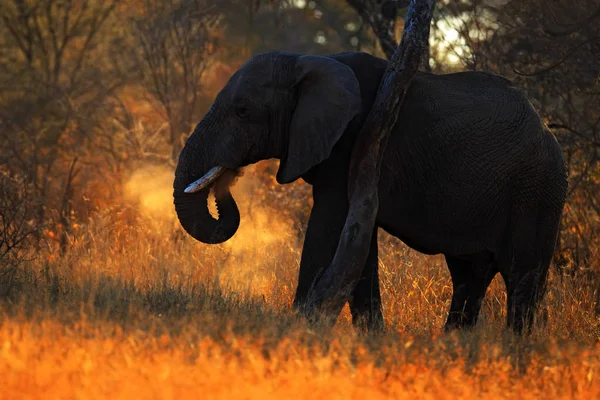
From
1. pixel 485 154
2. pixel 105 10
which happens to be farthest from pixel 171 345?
pixel 105 10

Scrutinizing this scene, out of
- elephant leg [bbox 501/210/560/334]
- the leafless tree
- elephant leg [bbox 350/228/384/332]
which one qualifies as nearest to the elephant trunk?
elephant leg [bbox 350/228/384/332]

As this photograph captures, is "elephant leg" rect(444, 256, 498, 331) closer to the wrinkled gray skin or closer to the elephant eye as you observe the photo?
the wrinkled gray skin

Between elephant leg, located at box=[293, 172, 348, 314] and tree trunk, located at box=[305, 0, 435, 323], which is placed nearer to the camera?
tree trunk, located at box=[305, 0, 435, 323]

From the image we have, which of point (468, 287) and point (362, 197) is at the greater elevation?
point (362, 197)

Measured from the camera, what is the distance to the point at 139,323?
6363mm

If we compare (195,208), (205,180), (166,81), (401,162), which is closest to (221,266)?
(195,208)

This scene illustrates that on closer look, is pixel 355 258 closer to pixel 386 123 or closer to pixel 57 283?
pixel 386 123

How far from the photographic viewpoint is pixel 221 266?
1039 cm

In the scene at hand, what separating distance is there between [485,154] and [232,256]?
316 cm

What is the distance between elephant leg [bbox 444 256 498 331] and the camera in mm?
8727

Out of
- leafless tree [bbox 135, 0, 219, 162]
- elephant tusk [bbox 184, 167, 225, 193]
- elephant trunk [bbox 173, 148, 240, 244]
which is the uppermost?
leafless tree [bbox 135, 0, 219, 162]

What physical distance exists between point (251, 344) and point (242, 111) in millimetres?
2476

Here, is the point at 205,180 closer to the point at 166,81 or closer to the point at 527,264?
the point at 527,264

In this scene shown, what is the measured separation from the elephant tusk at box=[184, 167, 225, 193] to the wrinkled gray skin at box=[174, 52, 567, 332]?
0.22ft
